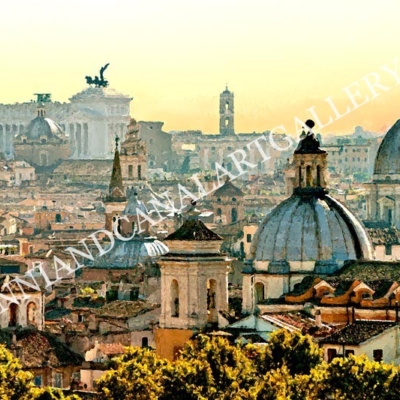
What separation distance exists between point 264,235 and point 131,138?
7254 cm

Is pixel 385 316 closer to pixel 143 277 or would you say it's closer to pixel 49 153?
pixel 143 277

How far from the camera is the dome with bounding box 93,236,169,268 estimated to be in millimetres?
91812

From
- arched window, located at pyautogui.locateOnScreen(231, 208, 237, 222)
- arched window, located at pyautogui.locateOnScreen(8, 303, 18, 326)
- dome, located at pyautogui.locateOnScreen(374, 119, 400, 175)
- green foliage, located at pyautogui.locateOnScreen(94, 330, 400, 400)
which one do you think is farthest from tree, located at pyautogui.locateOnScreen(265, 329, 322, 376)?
arched window, located at pyautogui.locateOnScreen(231, 208, 237, 222)

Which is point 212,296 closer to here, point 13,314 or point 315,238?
point 315,238

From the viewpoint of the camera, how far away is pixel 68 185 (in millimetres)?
169500

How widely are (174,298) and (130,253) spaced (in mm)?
34599

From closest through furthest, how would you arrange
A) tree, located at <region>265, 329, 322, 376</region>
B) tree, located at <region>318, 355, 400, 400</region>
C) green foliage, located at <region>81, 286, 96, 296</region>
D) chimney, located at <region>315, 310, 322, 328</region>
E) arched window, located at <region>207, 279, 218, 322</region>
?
1. tree, located at <region>318, 355, 400, 400</region>
2. tree, located at <region>265, 329, 322, 376</region>
3. chimney, located at <region>315, 310, 322, 328</region>
4. arched window, located at <region>207, 279, 218, 322</region>
5. green foliage, located at <region>81, 286, 96, 296</region>

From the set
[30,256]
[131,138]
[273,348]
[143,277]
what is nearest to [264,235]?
[273,348]

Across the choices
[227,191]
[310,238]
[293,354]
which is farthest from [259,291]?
[227,191]

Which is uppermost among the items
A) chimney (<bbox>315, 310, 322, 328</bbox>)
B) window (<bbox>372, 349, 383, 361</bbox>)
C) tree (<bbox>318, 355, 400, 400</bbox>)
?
chimney (<bbox>315, 310, 322, 328</bbox>)

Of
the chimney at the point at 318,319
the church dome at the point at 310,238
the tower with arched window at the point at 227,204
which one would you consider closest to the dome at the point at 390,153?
the tower with arched window at the point at 227,204

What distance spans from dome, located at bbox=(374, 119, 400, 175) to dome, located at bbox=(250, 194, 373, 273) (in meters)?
44.8

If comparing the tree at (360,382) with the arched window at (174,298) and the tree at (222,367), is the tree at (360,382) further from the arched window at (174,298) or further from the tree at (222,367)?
Result: the arched window at (174,298)

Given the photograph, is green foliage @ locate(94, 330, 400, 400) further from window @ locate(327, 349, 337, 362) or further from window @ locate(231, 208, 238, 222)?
window @ locate(231, 208, 238, 222)
